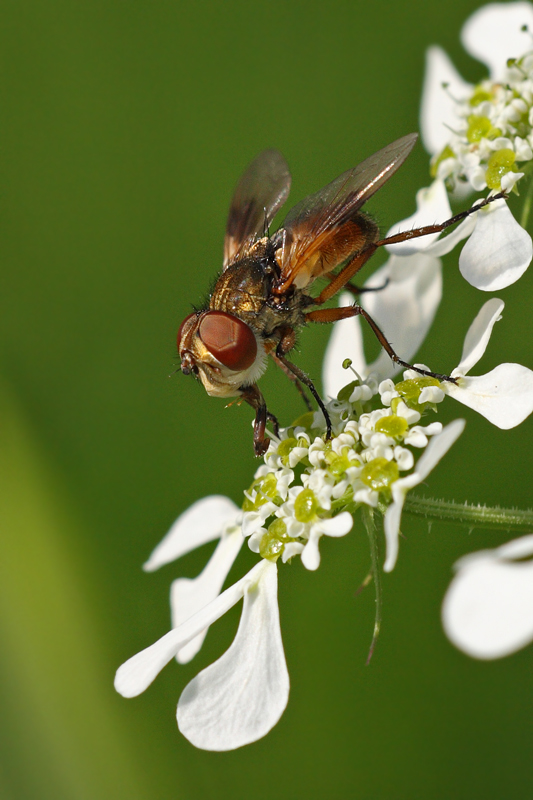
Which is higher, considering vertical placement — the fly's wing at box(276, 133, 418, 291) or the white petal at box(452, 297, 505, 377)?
the fly's wing at box(276, 133, 418, 291)

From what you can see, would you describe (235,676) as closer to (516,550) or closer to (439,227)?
(516,550)

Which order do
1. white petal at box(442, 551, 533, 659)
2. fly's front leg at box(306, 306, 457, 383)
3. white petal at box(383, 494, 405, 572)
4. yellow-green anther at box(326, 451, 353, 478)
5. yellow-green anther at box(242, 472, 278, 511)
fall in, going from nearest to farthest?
white petal at box(442, 551, 533, 659) → white petal at box(383, 494, 405, 572) → yellow-green anther at box(326, 451, 353, 478) → yellow-green anther at box(242, 472, 278, 511) → fly's front leg at box(306, 306, 457, 383)

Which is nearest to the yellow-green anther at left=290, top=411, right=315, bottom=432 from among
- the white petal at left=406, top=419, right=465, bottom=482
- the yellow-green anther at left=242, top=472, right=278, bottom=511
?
the yellow-green anther at left=242, top=472, right=278, bottom=511

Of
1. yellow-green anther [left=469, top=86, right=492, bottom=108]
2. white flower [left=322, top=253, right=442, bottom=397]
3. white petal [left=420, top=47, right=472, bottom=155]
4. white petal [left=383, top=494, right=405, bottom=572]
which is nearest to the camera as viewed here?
white petal [left=383, top=494, right=405, bottom=572]

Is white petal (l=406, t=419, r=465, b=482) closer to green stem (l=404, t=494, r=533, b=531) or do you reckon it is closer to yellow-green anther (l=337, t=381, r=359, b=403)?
green stem (l=404, t=494, r=533, b=531)

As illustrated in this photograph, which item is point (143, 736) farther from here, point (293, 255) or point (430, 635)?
point (293, 255)

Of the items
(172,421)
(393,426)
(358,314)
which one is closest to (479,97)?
(358,314)

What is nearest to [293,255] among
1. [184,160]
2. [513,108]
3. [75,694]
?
[513,108]
